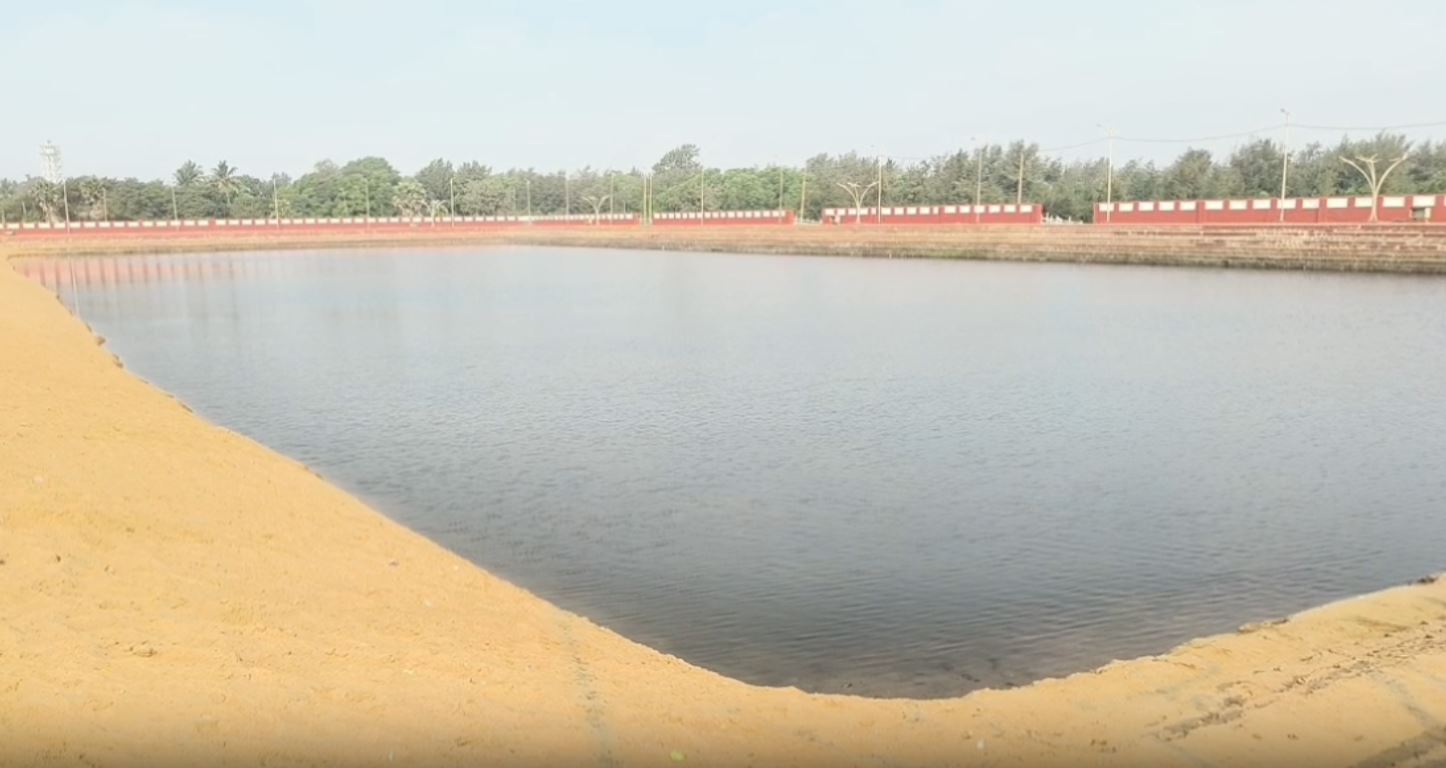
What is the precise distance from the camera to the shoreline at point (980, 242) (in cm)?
4616

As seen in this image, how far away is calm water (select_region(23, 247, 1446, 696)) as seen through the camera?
8.77 meters

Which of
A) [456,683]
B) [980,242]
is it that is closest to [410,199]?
[980,242]

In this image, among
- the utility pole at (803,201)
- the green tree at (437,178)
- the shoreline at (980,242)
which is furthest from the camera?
the green tree at (437,178)

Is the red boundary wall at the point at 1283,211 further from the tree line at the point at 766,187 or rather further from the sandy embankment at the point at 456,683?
the sandy embankment at the point at 456,683

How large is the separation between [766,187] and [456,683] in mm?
140214

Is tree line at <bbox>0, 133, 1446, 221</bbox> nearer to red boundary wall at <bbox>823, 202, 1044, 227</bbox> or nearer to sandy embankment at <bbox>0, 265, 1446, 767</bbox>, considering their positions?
red boundary wall at <bbox>823, 202, 1044, 227</bbox>

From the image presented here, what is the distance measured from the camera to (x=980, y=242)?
64.9 metres

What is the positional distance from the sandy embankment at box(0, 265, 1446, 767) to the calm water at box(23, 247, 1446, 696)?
1.13 meters

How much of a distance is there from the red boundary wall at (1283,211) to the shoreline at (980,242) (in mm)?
3474

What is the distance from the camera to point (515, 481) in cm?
1292

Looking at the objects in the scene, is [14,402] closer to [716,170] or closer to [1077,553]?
[1077,553]

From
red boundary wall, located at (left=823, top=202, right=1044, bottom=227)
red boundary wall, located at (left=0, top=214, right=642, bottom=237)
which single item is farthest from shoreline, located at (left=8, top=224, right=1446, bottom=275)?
red boundary wall, located at (left=823, top=202, right=1044, bottom=227)

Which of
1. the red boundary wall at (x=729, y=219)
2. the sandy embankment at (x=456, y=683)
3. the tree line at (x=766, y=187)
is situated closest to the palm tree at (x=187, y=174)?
the tree line at (x=766, y=187)

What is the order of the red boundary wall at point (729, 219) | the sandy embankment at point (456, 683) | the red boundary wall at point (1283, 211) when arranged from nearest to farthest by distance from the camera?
the sandy embankment at point (456, 683)
the red boundary wall at point (1283, 211)
the red boundary wall at point (729, 219)
